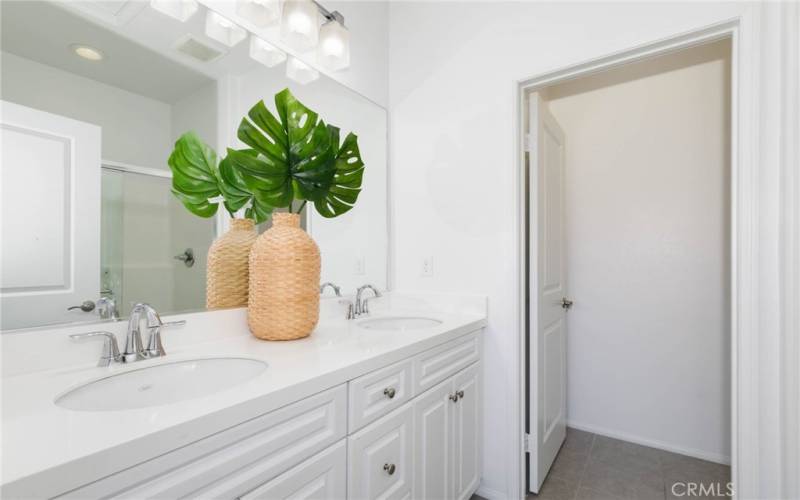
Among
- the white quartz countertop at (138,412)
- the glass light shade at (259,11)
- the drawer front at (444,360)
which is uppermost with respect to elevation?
the glass light shade at (259,11)

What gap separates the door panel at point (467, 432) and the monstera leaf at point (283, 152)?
965 millimetres

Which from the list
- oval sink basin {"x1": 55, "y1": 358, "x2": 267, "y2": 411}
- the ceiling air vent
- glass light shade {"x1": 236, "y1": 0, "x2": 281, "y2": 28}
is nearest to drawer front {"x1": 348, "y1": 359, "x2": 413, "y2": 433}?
oval sink basin {"x1": 55, "y1": 358, "x2": 267, "y2": 411}

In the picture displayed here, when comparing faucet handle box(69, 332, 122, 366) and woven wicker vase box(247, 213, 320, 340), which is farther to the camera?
woven wicker vase box(247, 213, 320, 340)

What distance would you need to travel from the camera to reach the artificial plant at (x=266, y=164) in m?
1.17

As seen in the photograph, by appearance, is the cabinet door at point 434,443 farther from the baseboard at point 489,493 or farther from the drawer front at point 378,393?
the baseboard at point 489,493

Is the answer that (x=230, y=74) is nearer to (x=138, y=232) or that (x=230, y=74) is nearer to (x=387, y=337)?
(x=138, y=232)

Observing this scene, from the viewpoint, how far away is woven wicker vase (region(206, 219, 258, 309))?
1256mm

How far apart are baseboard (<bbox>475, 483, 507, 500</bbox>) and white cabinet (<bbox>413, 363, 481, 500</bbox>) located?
0.09 meters

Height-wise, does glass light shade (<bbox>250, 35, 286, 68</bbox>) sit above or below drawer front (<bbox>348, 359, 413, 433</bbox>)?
above

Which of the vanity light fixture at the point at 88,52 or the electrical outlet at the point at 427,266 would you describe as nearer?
the vanity light fixture at the point at 88,52

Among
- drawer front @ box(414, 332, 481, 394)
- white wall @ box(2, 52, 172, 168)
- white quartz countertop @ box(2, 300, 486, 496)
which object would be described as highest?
white wall @ box(2, 52, 172, 168)

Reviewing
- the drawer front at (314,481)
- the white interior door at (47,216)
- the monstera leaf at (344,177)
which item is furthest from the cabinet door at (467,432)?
the white interior door at (47,216)

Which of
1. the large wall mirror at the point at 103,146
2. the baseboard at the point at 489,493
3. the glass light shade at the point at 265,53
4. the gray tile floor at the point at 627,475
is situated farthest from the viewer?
the gray tile floor at the point at 627,475

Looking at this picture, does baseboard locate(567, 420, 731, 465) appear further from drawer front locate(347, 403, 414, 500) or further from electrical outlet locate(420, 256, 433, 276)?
drawer front locate(347, 403, 414, 500)
